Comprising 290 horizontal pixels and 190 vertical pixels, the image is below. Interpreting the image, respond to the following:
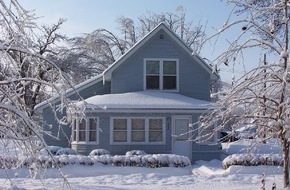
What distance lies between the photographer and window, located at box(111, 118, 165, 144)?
22.3 metres

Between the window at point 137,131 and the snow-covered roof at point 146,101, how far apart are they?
3.11ft

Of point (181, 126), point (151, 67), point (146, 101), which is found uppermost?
point (151, 67)

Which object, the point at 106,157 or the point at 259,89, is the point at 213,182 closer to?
the point at 106,157

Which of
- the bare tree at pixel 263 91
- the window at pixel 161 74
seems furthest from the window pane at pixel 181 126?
the bare tree at pixel 263 91

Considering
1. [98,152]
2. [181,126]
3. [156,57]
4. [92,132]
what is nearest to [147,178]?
[98,152]

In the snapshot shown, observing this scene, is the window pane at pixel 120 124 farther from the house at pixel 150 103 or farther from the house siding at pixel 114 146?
the house siding at pixel 114 146

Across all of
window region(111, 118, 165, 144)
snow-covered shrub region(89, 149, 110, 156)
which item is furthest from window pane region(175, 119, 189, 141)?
snow-covered shrub region(89, 149, 110, 156)

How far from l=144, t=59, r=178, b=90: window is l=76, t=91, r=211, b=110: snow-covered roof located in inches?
36.4

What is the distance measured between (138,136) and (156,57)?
4.81m

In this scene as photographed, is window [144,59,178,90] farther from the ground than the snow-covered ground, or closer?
farther from the ground

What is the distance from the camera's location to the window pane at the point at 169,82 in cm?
2455

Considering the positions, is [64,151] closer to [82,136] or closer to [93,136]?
[82,136]

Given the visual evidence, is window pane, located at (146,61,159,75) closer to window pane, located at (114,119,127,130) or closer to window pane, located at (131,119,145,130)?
window pane, located at (131,119,145,130)

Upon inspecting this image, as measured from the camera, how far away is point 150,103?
22.0m
